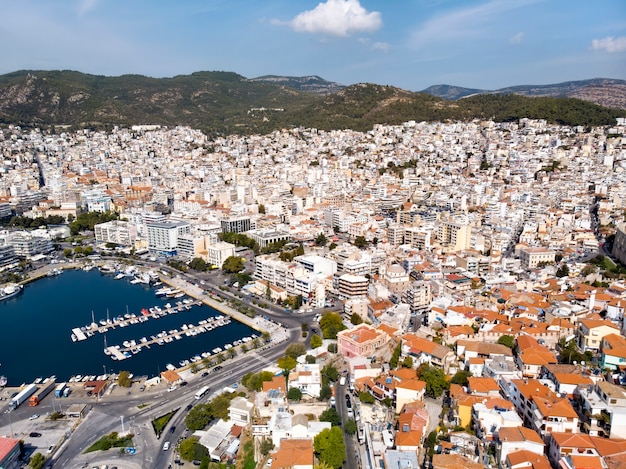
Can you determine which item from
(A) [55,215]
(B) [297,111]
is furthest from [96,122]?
(A) [55,215]

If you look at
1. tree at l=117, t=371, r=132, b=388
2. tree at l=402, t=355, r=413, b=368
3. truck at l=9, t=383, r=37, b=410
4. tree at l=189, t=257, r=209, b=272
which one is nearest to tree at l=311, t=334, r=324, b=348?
tree at l=402, t=355, r=413, b=368

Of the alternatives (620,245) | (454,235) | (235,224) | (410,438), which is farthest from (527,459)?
(235,224)

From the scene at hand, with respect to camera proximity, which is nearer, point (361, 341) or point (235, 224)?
point (361, 341)

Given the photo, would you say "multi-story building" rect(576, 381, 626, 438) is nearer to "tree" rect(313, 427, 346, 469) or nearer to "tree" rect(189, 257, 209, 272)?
"tree" rect(313, 427, 346, 469)

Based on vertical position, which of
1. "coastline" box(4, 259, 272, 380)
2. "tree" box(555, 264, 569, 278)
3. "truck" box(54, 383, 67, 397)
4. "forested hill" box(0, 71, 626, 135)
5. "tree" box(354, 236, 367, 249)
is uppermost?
"forested hill" box(0, 71, 626, 135)

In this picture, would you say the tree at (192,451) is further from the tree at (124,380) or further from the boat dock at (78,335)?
the boat dock at (78,335)

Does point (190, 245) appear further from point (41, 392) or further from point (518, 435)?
point (518, 435)
